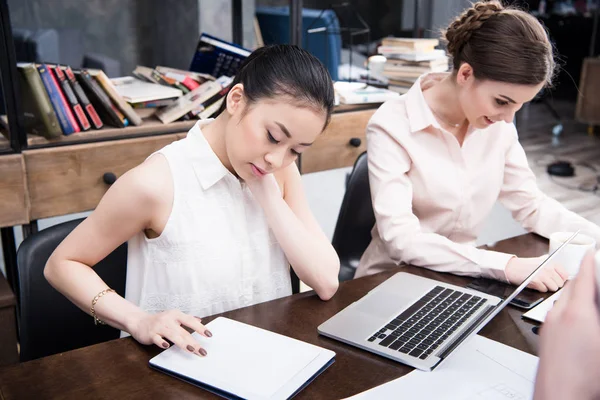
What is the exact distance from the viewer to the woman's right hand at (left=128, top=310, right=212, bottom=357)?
997mm

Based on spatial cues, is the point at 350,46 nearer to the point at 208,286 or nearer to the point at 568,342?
the point at 208,286

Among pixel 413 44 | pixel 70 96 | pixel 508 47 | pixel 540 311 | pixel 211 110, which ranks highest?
pixel 508 47

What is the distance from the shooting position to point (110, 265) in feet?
4.63

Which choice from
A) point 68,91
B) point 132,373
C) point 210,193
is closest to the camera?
point 132,373

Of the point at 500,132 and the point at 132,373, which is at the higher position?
the point at 500,132

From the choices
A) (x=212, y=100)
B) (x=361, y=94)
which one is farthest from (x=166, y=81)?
(x=361, y=94)

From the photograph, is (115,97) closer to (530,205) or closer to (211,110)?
(211,110)

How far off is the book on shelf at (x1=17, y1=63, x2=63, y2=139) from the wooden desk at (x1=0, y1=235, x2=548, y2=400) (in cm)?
122

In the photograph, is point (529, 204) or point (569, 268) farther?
point (529, 204)

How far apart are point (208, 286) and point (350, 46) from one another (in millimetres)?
1986

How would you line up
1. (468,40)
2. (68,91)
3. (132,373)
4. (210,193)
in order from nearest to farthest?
(132,373) → (210,193) → (468,40) → (68,91)

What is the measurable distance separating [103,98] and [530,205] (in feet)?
4.67

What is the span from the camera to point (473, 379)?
3.21 feet

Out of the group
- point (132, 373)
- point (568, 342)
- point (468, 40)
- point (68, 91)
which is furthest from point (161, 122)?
point (568, 342)
